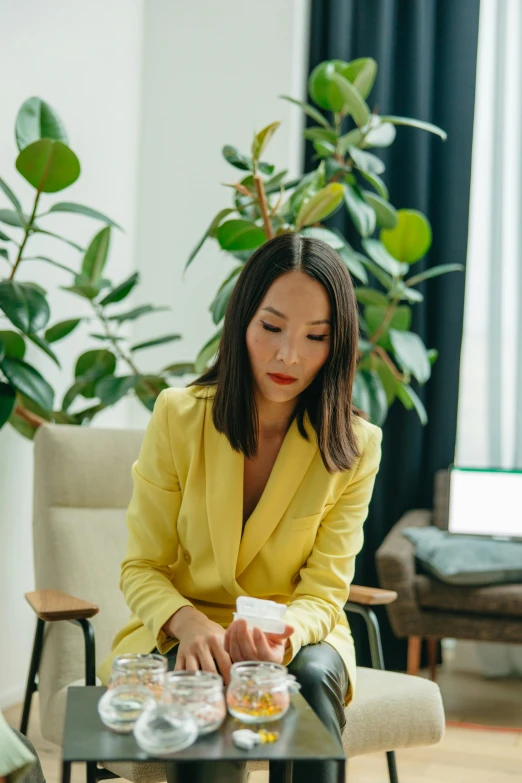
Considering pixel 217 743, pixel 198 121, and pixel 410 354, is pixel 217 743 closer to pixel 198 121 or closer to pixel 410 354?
pixel 410 354

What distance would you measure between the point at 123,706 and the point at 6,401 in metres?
1.40

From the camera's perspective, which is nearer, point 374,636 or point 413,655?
point 374,636

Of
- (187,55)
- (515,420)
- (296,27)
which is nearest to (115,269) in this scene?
(187,55)

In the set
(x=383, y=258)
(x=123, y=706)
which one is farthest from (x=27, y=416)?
(x=123, y=706)

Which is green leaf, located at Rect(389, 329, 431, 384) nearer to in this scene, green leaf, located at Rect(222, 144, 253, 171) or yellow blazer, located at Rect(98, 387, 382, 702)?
green leaf, located at Rect(222, 144, 253, 171)

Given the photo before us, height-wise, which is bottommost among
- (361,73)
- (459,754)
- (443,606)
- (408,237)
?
(459,754)

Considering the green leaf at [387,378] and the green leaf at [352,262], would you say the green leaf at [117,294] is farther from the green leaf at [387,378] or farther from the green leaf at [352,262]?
the green leaf at [387,378]

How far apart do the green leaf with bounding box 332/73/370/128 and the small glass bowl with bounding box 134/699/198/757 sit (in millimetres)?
2304

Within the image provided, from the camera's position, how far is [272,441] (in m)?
1.75

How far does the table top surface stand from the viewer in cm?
101

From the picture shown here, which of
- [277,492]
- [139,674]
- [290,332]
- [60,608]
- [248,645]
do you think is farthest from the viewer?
[60,608]

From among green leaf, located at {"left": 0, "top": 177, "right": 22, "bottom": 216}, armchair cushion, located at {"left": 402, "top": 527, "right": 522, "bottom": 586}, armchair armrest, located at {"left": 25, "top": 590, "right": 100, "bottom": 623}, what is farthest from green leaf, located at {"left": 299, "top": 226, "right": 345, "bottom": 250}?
armchair armrest, located at {"left": 25, "top": 590, "right": 100, "bottom": 623}

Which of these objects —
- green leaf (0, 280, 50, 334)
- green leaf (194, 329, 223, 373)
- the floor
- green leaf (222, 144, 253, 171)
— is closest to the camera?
green leaf (0, 280, 50, 334)

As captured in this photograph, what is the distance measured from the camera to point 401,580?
3.02 metres
